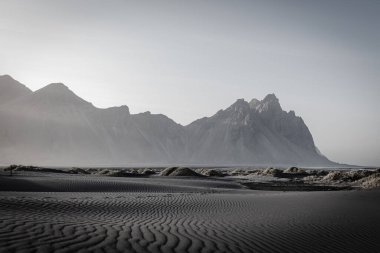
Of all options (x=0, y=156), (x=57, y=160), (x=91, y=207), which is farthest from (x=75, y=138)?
(x=91, y=207)

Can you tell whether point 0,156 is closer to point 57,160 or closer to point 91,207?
point 57,160

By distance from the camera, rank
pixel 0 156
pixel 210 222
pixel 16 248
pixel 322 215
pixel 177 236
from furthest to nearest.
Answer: pixel 0 156 < pixel 322 215 < pixel 210 222 < pixel 177 236 < pixel 16 248

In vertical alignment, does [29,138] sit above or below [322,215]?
above

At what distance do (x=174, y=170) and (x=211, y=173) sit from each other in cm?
707

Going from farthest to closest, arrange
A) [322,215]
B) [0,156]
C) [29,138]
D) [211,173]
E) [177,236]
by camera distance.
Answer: [29,138] < [0,156] < [211,173] < [322,215] < [177,236]

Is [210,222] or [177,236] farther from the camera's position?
[210,222]

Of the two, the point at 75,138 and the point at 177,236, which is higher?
the point at 75,138

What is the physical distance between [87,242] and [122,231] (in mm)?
1340

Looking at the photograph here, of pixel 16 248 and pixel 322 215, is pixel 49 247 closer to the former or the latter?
pixel 16 248

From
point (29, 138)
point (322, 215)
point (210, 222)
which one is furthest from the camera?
point (29, 138)

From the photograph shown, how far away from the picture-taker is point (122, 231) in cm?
737

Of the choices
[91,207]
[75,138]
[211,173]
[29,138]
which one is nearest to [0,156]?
[29,138]

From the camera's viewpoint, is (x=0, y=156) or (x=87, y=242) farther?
(x=0, y=156)

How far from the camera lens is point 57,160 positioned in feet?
548
